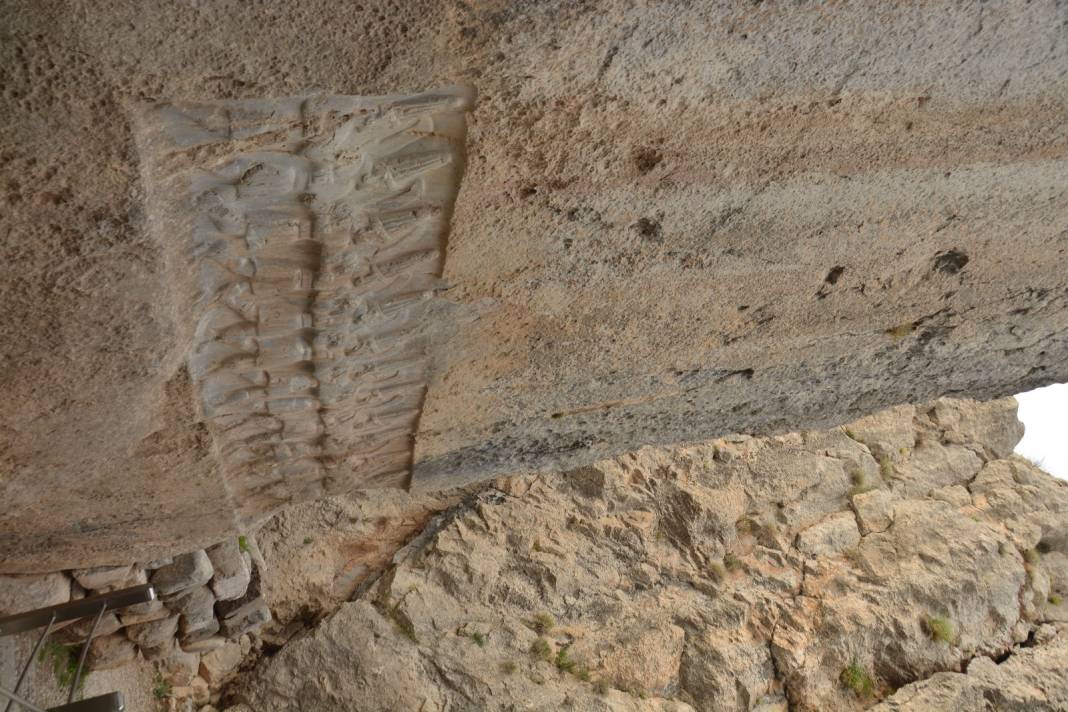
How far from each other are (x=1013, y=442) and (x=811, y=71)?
598cm

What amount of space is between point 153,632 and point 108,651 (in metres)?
0.17

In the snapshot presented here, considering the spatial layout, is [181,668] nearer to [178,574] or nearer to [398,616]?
[398,616]

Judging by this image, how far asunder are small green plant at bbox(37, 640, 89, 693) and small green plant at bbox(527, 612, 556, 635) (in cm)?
266

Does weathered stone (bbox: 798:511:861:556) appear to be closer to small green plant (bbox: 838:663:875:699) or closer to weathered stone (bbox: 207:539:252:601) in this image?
small green plant (bbox: 838:663:875:699)

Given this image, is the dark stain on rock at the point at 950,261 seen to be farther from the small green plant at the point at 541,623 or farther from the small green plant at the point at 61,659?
the small green plant at the point at 541,623

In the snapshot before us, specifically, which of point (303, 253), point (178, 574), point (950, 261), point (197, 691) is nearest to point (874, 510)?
point (950, 261)

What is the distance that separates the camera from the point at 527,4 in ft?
4.73

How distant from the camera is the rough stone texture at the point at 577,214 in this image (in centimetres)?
140

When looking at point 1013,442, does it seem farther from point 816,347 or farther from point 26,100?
point 26,100

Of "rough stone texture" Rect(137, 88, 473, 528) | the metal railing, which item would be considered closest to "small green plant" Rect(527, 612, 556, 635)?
the metal railing

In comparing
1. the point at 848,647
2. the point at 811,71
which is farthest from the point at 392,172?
the point at 848,647

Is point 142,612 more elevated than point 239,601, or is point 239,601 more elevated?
point 239,601

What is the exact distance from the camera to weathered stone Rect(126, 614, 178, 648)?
3373mm

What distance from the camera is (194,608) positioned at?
3461mm
